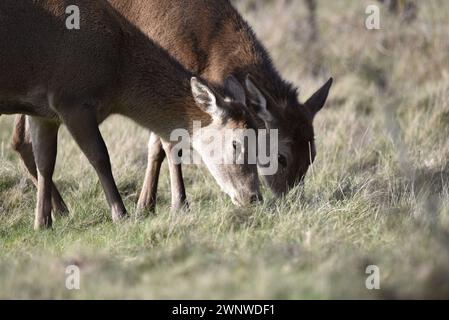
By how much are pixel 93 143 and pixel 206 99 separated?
1053mm

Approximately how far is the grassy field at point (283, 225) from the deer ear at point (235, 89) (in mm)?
935

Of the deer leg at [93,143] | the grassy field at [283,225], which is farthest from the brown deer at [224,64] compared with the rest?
the deer leg at [93,143]

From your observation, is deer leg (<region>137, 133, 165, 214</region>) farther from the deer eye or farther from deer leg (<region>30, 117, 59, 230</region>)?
the deer eye

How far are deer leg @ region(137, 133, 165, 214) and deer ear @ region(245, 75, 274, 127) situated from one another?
4.43 feet

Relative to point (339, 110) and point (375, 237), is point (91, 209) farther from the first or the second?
point (339, 110)

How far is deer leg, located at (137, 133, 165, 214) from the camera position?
28.9 ft

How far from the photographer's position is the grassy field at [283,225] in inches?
225

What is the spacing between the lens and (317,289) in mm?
5520

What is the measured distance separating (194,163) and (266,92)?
128cm

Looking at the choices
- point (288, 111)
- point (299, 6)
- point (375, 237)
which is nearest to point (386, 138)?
point (288, 111)

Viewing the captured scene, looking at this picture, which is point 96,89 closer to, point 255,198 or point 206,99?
point 206,99

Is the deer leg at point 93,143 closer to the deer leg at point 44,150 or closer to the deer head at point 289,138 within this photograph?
the deer leg at point 44,150

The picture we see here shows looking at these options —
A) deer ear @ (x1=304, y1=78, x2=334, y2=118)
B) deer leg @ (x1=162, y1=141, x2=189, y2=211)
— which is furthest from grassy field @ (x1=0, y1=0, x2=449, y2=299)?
deer ear @ (x1=304, y1=78, x2=334, y2=118)

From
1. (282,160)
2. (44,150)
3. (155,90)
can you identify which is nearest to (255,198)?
(282,160)
